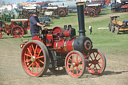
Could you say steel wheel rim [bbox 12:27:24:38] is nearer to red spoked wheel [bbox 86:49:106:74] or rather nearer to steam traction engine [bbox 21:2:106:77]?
steam traction engine [bbox 21:2:106:77]

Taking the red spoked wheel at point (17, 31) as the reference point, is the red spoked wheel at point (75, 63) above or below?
above

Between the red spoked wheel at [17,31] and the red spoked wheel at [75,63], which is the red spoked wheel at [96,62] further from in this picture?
the red spoked wheel at [17,31]

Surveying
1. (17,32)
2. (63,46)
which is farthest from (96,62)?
(17,32)

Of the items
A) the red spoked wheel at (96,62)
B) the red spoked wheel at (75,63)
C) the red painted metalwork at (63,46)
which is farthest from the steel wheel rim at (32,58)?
the red spoked wheel at (96,62)

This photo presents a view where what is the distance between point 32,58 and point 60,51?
32.0 inches

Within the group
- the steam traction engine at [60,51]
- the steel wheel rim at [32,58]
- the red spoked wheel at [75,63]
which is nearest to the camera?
the red spoked wheel at [75,63]

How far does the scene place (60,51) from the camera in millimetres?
8188

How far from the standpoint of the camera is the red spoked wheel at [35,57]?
7.79m

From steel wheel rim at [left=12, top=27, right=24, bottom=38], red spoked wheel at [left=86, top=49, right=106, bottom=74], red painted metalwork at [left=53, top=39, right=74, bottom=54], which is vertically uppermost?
red painted metalwork at [left=53, top=39, right=74, bottom=54]

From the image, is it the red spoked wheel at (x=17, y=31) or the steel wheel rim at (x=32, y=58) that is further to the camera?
the red spoked wheel at (x=17, y=31)

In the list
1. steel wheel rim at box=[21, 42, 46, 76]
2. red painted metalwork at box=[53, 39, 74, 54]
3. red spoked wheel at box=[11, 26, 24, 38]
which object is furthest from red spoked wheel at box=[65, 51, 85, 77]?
red spoked wheel at box=[11, 26, 24, 38]

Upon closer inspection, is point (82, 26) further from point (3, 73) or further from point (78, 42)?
point (3, 73)

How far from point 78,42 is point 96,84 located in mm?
1366

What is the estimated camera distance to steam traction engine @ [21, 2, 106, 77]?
7707mm
